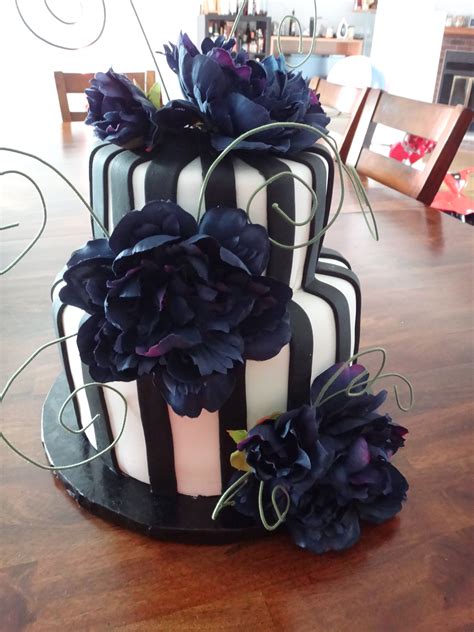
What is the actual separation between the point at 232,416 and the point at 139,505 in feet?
0.46

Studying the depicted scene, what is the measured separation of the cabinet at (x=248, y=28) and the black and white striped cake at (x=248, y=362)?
15.4ft

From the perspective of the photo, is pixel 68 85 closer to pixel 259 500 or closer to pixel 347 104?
pixel 347 104

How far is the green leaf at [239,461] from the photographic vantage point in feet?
1.54

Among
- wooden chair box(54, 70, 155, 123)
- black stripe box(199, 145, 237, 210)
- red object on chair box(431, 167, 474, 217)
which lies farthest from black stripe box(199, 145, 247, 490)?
wooden chair box(54, 70, 155, 123)

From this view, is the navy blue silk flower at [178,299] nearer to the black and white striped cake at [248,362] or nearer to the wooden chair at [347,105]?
the black and white striped cake at [248,362]

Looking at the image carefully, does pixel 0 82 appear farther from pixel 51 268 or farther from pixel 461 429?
pixel 461 429

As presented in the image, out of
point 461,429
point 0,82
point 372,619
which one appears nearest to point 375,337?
point 461,429

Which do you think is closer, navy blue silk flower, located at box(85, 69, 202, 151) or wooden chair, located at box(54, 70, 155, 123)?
navy blue silk flower, located at box(85, 69, 202, 151)

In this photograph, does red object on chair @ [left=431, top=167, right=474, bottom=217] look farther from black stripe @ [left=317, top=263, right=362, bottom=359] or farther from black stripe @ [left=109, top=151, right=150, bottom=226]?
black stripe @ [left=109, top=151, right=150, bottom=226]

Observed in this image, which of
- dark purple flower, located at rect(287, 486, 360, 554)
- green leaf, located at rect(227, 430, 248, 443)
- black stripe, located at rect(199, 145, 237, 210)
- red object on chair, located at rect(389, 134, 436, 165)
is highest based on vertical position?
black stripe, located at rect(199, 145, 237, 210)

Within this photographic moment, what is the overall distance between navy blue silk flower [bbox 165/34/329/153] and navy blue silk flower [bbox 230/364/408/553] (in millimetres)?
206

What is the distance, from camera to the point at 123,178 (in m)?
0.44

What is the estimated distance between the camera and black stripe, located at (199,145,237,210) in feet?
1.39

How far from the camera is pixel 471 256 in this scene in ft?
3.63
